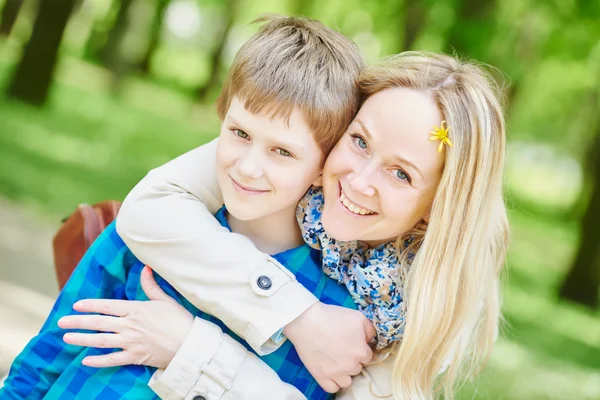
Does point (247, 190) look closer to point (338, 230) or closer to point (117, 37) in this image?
point (338, 230)

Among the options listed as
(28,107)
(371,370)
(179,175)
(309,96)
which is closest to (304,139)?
(309,96)

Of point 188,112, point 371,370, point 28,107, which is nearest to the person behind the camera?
point 371,370

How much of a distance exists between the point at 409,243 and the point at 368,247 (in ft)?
0.51

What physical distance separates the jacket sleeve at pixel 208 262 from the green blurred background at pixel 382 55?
2.71ft

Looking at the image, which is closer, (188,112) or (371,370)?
(371,370)

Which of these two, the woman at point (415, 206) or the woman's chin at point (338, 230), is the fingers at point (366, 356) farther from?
the woman's chin at point (338, 230)

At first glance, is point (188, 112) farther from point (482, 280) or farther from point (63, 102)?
point (482, 280)

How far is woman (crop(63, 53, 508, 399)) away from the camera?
2.28 m

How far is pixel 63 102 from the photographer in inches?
475

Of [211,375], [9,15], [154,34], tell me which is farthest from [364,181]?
[154,34]

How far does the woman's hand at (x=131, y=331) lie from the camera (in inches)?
91.8

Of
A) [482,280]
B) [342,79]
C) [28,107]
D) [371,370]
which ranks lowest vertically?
[28,107]

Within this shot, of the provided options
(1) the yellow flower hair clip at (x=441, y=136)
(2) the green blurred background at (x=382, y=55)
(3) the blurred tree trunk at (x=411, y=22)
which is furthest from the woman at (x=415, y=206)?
(3) the blurred tree trunk at (x=411, y=22)

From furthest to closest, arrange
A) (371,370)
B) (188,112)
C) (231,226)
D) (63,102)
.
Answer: (188,112) < (63,102) < (231,226) < (371,370)
